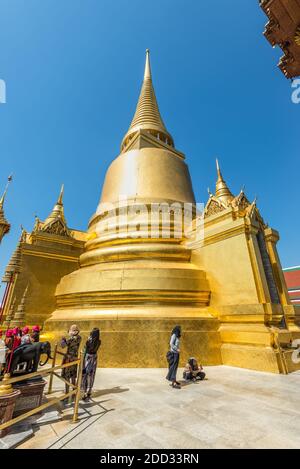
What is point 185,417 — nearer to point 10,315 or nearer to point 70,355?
point 70,355

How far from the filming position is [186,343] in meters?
6.78

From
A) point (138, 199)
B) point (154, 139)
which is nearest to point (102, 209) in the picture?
point (138, 199)

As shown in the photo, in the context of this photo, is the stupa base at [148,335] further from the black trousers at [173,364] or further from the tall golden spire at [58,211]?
the tall golden spire at [58,211]

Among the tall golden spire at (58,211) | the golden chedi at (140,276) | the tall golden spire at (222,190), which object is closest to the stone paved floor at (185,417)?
the golden chedi at (140,276)

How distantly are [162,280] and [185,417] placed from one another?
4714 millimetres

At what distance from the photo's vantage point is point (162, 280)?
26.1ft

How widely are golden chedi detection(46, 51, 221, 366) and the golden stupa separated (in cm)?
4

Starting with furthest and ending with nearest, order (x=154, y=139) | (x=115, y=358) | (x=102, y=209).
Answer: (x=154, y=139), (x=102, y=209), (x=115, y=358)

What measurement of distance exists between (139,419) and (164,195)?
9.94m

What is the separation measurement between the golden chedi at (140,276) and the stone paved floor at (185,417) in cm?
156

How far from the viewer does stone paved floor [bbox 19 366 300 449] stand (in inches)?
106

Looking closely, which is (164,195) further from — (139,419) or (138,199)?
(139,419)
